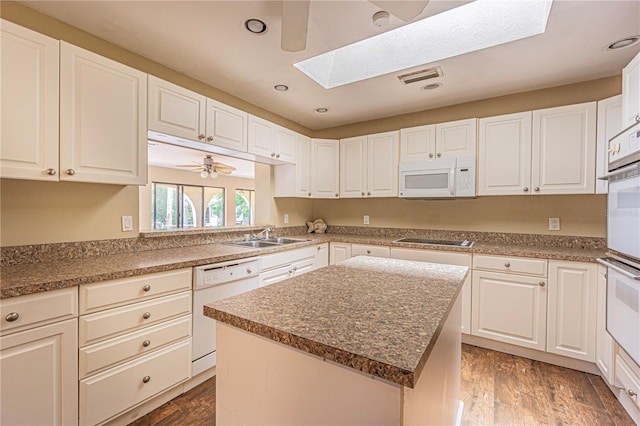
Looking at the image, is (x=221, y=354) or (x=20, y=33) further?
(x=20, y=33)

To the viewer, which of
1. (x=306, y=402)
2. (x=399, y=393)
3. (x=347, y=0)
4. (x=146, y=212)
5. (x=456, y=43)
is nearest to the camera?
(x=399, y=393)

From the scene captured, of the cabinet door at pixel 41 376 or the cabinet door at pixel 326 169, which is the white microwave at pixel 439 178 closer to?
the cabinet door at pixel 326 169

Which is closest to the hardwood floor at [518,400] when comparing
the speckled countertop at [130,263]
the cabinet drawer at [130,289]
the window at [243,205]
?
the cabinet drawer at [130,289]

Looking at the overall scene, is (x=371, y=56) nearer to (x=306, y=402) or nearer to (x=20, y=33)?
(x=20, y=33)

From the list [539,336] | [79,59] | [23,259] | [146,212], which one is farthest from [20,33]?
[146,212]

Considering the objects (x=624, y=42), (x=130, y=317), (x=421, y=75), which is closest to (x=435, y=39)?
(x=421, y=75)

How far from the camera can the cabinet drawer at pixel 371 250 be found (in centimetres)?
298

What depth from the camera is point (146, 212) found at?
261 inches

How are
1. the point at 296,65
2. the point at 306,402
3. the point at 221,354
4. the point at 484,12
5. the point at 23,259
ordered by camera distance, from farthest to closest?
the point at 296,65 < the point at 484,12 < the point at 23,259 < the point at 221,354 < the point at 306,402

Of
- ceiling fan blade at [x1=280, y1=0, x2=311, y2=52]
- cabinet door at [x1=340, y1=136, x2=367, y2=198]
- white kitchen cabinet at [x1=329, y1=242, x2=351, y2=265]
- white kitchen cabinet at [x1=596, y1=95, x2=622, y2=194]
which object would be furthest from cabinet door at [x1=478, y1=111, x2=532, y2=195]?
ceiling fan blade at [x1=280, y1=0, x2=311, y2=52]

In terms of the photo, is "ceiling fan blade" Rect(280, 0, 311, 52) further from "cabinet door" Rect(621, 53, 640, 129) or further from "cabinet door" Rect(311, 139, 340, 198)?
"cabinet door" Rect(311, 139, 340, 198)

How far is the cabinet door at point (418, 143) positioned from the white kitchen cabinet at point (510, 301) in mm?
1203

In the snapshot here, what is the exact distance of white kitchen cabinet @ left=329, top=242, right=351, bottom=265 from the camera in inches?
128

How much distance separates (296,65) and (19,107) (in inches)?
67.4
